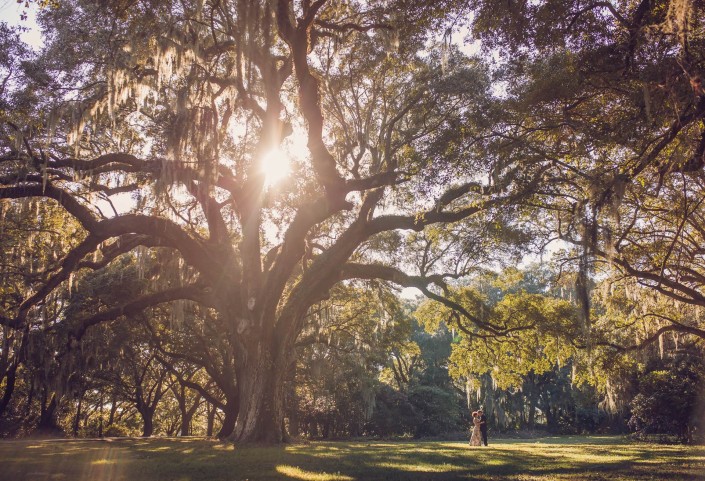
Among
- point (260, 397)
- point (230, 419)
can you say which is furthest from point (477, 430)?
point (260, 397)

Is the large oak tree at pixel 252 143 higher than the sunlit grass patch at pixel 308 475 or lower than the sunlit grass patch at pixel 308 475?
higher

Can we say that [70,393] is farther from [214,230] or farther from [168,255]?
[214,230]

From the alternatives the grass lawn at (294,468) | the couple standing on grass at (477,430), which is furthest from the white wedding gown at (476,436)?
the grass lawn at (294,468)

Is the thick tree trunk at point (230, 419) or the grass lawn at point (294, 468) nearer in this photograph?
the grass lawn at point (294, 468)

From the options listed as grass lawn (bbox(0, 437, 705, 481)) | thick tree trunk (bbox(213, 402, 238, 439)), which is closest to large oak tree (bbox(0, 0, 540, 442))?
grass lawn (bbox(0, 437, 705, 481))

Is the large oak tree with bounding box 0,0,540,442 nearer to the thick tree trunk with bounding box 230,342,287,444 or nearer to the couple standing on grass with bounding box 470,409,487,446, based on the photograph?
the thick tree trunk with bounding box 230,342,287,444

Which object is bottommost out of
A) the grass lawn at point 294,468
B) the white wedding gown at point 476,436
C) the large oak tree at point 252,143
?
the white wedding gown at point 476,436

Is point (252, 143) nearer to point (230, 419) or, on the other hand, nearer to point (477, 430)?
point (230, 419)

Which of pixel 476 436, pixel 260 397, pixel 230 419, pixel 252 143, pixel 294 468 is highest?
pixel 252 143

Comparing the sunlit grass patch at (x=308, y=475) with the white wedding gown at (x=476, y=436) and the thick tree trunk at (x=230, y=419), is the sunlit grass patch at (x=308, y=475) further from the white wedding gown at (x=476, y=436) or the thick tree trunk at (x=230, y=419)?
the white wedding gown at (x=476, y=436)

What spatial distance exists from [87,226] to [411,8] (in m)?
10.00

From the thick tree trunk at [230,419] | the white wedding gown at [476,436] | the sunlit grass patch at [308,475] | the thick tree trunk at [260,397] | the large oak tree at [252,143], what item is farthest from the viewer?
the thick tree trunk at [230,419]

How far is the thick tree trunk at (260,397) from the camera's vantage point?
1353 centimetres

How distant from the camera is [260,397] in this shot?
1378 cm
